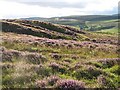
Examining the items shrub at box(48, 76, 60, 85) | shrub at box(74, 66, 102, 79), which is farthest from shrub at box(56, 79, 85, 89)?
shrub at box(74, 66, 102, 79)

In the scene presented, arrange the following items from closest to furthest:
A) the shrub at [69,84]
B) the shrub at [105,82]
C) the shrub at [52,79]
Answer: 1. the shrub at [69,84]
2. the shrub at [52,79]
3. the shrub at [105,82]

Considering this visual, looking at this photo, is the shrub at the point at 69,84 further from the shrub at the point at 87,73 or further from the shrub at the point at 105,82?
the shrub at the point at 87,73

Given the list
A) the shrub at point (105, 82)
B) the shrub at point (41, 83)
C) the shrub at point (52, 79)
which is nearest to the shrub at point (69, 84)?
the shrub at point (52, 79)

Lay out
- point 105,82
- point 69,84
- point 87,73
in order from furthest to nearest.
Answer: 1. point 87,73
2. point 105,82
3. point 69,84

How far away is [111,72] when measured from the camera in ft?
57.6

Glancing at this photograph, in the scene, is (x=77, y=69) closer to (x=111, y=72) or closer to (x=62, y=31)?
(x=111, y=72)

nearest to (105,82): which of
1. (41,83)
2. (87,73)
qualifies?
(87,73)

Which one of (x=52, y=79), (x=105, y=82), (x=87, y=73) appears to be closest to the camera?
(x=52, y=79)

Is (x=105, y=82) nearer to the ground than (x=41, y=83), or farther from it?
nearer to the ground

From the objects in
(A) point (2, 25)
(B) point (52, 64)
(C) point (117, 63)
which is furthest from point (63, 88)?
(A) point (2, 25)

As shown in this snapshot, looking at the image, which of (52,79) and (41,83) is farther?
(52,79)

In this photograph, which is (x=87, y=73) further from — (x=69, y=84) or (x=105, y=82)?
(x=69, y=84)

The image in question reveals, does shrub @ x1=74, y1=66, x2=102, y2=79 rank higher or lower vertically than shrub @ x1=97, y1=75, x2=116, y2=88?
higher

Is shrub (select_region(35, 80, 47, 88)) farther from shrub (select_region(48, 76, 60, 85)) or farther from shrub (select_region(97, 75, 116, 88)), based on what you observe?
shrub (select_region(97, 75, 116, 88))
